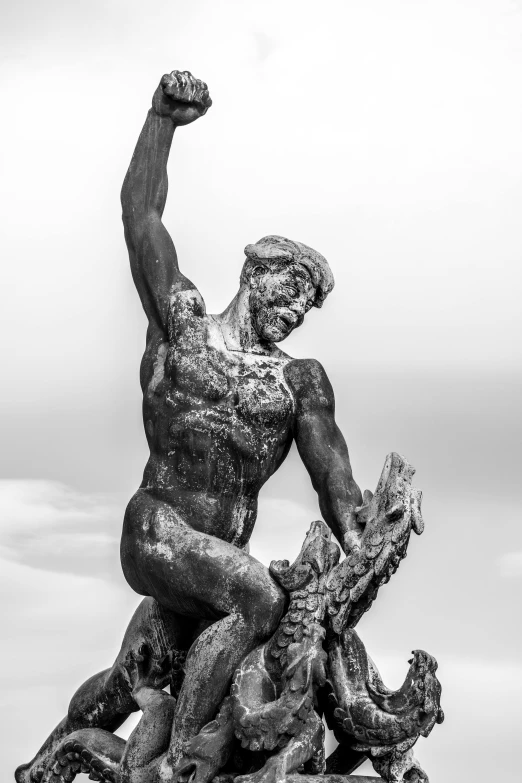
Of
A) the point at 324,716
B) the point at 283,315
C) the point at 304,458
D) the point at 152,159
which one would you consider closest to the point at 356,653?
the point at 324,716

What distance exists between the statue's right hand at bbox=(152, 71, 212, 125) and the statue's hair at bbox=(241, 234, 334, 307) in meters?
0.68

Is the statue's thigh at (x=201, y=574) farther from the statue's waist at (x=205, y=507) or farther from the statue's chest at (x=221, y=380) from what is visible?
the statue's chest at (x=221, y=380)

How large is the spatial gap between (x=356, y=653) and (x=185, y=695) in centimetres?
74

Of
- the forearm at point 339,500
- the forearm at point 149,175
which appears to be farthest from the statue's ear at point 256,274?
the forearm at point 339,500

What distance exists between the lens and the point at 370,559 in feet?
24.3

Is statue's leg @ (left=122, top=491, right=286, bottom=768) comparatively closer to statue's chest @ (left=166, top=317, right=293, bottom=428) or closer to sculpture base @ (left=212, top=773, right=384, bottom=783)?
sculpture base @ (left=212, top=773, right=384, bottom=783)

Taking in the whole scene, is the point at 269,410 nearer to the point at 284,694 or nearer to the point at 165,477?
the point at 165,477

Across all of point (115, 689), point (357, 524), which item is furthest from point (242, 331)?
point (115, 689)

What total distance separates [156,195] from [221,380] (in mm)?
914

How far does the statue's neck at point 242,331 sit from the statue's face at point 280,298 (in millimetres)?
56

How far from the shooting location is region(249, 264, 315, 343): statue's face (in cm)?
782

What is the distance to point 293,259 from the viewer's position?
309 inches

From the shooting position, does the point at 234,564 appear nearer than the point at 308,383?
Yes

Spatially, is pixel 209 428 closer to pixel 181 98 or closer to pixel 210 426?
pixel 210 426
